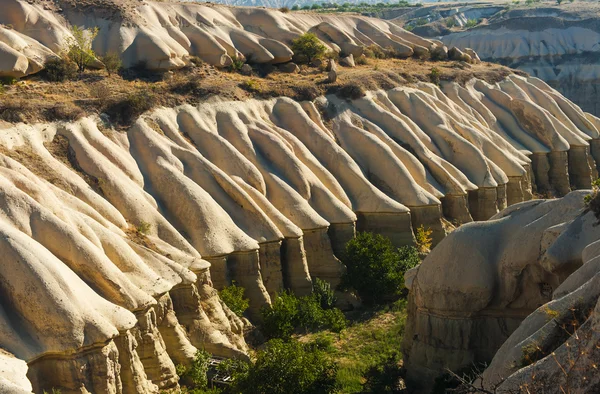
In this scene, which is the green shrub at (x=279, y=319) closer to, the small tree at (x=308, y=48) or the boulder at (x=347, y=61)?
the small tree at (x=308, y=48)

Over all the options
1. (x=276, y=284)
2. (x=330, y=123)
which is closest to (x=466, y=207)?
(x=330, y=123)

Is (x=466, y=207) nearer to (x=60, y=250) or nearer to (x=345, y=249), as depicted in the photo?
(x=345, y=249)

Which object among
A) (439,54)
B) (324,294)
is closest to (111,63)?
(324,294)

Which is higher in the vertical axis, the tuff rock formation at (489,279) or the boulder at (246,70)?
the boulder at (246,70)

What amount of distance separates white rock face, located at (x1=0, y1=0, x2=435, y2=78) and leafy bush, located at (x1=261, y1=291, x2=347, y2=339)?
1832 centimetres

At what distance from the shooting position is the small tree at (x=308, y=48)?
56.6 metres

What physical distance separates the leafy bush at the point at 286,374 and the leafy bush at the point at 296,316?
18.0ft

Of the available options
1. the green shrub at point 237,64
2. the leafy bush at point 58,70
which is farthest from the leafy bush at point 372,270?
the green shrub at point 237,64

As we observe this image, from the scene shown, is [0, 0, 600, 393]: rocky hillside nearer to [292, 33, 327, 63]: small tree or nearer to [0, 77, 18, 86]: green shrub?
[0, 77, 18, 86]: green shrub

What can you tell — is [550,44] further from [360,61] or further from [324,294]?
[324,294]

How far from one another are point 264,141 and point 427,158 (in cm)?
1014

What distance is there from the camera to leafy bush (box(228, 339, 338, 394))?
78.8 feet

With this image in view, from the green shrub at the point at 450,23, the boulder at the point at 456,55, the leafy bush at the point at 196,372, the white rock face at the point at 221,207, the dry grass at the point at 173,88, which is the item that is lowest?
the leafy bush at the point at 196,372

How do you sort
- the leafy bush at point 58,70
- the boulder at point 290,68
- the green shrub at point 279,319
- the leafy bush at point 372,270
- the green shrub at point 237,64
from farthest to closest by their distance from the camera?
the boulder at point 290,68 → the green shrub at point 237,64 → the leafy bush at point 58,70 → the leafy bush at point 372,270 → the green shrub at point 279,319
